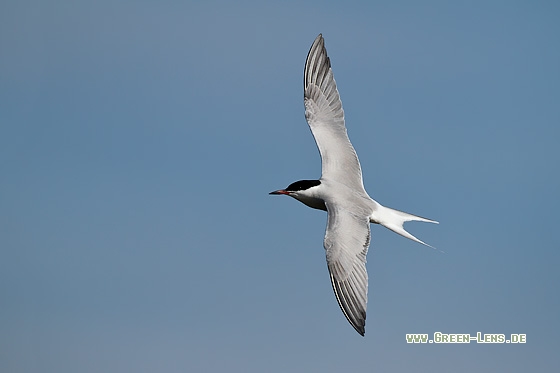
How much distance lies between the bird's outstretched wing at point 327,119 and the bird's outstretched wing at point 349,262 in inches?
78.2

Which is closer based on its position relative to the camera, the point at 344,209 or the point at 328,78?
the point at 344,209

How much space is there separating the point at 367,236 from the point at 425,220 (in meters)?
2.04

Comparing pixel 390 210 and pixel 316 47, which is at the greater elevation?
pixel 316 47

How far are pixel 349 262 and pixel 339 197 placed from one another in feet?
5.64

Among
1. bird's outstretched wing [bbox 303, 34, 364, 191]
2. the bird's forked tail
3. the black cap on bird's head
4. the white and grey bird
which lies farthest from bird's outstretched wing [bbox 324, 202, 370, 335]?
bird's outstretched wing [bbox 303, 34, 364, 191]

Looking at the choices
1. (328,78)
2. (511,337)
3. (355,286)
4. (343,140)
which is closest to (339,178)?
(343,140)

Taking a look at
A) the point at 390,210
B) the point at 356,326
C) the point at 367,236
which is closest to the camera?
the point at 356,326

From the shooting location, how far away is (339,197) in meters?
15.9

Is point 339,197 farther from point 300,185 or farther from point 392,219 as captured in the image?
point 392,219

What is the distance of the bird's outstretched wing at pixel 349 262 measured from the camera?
1407cm

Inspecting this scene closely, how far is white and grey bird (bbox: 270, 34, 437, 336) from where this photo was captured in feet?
47.0

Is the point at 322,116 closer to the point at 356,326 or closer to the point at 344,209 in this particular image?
the point at 344,209

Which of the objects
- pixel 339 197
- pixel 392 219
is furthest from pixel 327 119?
pixel 392 219

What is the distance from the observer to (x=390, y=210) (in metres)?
16.3
